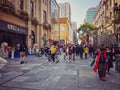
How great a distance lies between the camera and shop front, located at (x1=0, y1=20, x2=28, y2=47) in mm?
20947

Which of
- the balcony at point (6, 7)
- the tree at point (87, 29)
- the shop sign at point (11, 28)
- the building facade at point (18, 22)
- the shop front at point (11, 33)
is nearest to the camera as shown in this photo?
the balcony at point (6, 7)

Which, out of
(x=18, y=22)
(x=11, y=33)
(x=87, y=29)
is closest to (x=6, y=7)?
(x=11, y=33)

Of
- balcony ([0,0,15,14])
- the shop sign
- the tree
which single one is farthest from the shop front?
the tree

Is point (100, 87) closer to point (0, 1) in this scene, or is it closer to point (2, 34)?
point (0, 1)

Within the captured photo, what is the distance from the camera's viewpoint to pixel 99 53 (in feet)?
32.0

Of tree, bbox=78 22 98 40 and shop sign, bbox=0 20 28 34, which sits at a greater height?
tree, bbox=78 22 98 40

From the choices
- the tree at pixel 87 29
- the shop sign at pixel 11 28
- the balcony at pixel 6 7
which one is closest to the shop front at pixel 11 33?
the shop sign at pixel 11 28

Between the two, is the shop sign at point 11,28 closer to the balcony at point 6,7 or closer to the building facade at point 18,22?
the building facade at point 18,22

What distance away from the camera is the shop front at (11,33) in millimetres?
20947

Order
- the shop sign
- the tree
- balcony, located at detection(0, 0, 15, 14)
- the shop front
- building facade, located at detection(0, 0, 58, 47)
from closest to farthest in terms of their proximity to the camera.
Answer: balcony, located at detection(0, 0, 15, 14), the shop sign, the shop front, building facade, located at detection(0, 0, 58, 47), the tree

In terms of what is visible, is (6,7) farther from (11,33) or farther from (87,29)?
(87,29)

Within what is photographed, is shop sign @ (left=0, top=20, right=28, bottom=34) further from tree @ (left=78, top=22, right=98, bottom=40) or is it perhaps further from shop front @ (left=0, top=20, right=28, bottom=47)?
tree @ (left=78, top=22, right=98, bottom=40)

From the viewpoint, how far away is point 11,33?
2475 centimetres

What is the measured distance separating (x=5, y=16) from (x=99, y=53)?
15077 millimetres
